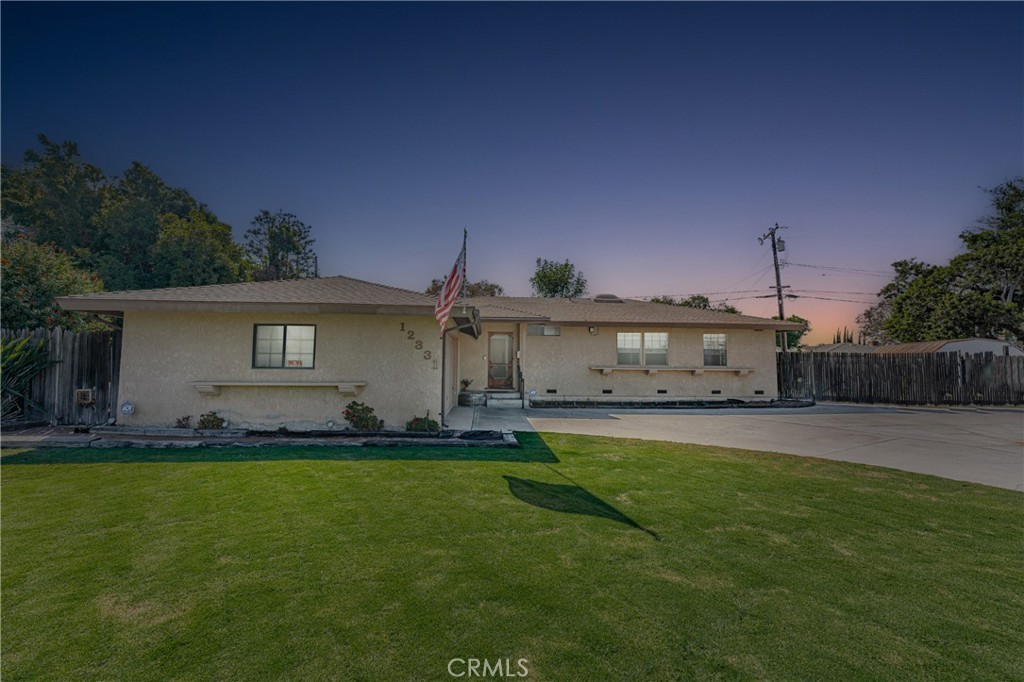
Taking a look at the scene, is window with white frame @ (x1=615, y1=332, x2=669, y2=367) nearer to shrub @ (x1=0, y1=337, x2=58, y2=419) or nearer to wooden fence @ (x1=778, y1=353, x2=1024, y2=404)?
wooden fence @ (x1=778, y1=353, x2=1024, y2=404)

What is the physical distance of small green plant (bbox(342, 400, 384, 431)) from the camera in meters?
8.76

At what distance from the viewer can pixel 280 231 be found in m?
43.4

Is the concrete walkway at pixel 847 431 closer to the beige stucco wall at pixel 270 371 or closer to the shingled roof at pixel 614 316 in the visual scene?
the beige stucco wall at pixel 270 371

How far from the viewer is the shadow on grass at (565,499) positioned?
4074mm

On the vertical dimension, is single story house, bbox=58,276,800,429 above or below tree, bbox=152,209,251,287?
below

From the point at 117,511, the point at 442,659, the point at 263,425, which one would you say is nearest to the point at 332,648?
the point at 442,659

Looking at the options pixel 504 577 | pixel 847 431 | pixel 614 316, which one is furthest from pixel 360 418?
pixel 847 431

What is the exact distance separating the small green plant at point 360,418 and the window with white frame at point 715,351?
39.9 feet

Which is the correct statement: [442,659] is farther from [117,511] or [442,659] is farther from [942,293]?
[942,293]

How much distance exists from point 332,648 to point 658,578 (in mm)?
2036

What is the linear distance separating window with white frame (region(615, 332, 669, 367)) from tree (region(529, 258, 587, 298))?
67.3 feet

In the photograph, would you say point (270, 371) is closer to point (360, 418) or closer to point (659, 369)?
point (360, 418)

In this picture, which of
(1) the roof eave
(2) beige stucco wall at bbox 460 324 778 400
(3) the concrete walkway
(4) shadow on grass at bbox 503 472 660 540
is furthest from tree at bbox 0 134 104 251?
(4) shadow on grass at bbox 503 472 660 540

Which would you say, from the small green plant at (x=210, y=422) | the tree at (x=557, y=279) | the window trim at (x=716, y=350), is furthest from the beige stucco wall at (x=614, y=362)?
the tree at (x=557, y=279)
